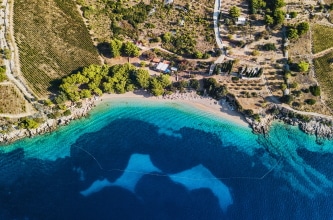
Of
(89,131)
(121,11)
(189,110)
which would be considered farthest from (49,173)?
(121,11)

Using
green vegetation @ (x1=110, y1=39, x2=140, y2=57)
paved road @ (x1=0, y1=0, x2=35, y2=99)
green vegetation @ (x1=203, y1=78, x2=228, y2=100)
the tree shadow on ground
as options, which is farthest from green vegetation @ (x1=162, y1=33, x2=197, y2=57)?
paved road @ (x1=0, y1=0, x2=35, y2=99)

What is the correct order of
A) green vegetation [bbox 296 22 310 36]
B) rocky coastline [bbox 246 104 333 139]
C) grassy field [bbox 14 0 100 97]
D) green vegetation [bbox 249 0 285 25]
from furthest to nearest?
green vegetation [bbox 249 0 285 25]
green vegetation [bbox 296 22 310 36]
grassy field [bbox 14 0 100 97]
rocky coastline [bbox 246 104 333 139]

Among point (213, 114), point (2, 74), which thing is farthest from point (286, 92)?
point (2, 74)

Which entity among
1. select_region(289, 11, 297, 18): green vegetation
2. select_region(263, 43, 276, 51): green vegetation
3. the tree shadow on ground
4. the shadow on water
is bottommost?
the shadow on water

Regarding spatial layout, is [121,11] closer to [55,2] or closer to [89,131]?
[55,2]

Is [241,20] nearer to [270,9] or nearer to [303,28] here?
[270,9]

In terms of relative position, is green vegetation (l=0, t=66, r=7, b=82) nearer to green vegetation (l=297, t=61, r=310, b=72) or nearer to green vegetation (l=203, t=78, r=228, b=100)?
green vegetation (l=203, t=78, r=228, b=100)

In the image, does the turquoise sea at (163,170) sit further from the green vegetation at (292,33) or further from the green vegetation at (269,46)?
the green vegetation at (292,33)

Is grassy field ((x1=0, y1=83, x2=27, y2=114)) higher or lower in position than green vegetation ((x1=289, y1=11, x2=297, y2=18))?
lower
